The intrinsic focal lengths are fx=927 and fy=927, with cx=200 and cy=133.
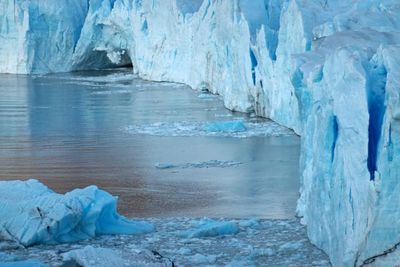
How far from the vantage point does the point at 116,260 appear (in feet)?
19.3

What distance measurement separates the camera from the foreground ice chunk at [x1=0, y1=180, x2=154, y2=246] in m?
6.66

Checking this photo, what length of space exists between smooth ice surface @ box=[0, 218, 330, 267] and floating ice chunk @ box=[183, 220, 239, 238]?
0.03 m

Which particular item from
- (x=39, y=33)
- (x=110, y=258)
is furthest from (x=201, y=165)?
(x=39, y=33)

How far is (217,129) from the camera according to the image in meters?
13.8

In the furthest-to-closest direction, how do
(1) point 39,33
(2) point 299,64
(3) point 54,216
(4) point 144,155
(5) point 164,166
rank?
(1) point 39,33 < (4) point 144,155 < (5) point 164,166 < (2) point 299,64 < (3) point 54,216

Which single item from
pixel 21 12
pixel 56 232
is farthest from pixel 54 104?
pixel 56 232

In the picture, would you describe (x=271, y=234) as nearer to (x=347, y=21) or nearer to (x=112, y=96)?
(x=347, y=21)

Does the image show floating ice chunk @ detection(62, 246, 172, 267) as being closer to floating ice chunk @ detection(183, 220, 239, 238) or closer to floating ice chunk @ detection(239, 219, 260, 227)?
floating ice chunk @ detection(183, 220, 239, 238)

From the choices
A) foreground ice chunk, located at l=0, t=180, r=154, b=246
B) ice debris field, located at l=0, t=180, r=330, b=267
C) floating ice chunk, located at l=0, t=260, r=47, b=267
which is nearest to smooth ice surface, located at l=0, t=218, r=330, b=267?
ice debris field, located at l=0, t=180, r=330, b=267

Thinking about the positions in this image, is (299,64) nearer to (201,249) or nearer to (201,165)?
(201,249)

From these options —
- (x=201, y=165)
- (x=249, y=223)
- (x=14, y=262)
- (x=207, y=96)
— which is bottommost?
(x=207, y=96)

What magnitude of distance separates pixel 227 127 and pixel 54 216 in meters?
7.26

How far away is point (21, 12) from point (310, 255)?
19.5m

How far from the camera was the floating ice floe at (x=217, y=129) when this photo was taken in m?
13.4
